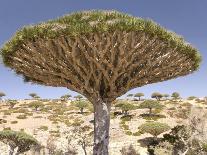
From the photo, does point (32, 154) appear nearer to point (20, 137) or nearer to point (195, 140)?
point (20, 137)

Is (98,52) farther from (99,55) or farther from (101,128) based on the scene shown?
(101,128)

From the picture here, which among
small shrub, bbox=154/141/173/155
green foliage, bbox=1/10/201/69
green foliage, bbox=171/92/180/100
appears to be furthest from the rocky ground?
green foliage, bbox=171/92/180/100

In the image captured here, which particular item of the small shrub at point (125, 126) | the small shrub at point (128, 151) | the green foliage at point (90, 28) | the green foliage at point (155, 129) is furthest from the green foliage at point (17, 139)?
the small shrub at point (125, 126)

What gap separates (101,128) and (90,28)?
358 cm

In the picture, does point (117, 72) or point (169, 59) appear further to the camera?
point (169, 59)

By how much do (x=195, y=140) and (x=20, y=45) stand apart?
61.3ft

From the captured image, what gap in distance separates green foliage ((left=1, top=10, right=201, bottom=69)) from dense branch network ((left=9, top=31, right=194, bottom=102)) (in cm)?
16

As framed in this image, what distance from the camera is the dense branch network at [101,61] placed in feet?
34.8

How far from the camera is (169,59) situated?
39.5 feet

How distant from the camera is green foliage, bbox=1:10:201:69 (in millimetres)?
10344

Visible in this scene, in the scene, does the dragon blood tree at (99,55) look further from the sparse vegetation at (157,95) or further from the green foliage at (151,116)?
the sparse vegetation at (157,95)

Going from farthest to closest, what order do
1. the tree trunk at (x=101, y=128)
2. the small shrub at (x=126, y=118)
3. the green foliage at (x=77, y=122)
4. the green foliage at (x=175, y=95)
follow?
the green foliage at (x=175, y=95) < the small shrub at (x=126, y=118) < the green foliage at (x=77, y=122) < the tree trunk at (x=101, y=128)

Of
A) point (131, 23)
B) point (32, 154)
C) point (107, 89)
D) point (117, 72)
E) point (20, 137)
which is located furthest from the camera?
point (32, 154)

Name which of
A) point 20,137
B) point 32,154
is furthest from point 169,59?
point 32,154
